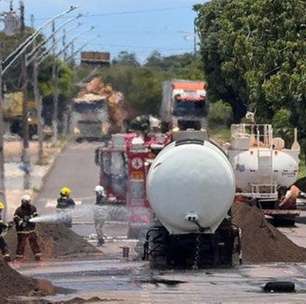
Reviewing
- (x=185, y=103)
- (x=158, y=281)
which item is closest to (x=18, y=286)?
(x=158, y=281)

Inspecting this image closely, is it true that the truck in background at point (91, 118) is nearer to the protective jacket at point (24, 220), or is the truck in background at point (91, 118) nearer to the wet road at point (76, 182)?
the wet road at point (76, 182)

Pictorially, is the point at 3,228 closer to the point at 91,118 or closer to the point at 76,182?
the point at 76,182

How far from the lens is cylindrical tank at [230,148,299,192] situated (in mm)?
37062

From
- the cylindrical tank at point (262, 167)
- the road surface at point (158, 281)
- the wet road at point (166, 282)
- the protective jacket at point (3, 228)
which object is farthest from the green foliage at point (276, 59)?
the wet road at point (166, 282)

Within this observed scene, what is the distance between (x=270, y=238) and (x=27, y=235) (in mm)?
5273

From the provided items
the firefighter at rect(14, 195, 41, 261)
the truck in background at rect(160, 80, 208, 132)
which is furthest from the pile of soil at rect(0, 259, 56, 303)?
the truck in background at rect(160, 80, 208, 132)

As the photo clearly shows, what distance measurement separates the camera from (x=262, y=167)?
37031 mm

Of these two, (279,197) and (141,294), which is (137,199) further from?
(141,294)

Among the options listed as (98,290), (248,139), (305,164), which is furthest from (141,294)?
(305,164)

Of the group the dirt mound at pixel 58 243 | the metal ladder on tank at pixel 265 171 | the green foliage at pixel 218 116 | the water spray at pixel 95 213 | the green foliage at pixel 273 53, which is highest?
the green foliage at pixel 273 53

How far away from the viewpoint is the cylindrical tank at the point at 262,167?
3706 centimetres

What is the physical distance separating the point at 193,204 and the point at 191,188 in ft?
0.97

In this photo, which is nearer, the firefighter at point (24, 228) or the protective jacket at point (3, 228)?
the protective jacket at point (3, 228)

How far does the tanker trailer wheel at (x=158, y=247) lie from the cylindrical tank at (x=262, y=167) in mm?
12567
